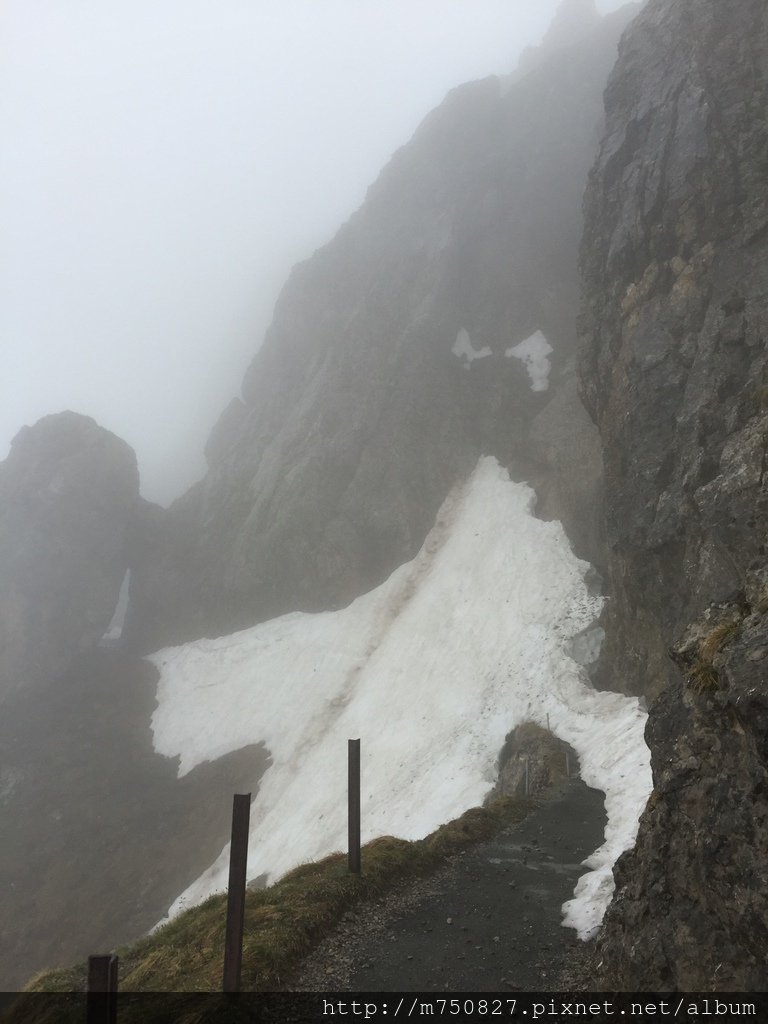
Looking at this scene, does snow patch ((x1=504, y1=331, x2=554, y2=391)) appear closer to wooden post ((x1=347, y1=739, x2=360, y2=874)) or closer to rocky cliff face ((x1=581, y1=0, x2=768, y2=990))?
rocky cliff face ((x1=581, y1=0, x2=768, y2=990))

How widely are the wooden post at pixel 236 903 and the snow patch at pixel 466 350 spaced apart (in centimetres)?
5398

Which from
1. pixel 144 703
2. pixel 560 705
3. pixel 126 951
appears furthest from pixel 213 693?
pixel 126 951

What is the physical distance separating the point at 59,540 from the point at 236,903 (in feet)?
213

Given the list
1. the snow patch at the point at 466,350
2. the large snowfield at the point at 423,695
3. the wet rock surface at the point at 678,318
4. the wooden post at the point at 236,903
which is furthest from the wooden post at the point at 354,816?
the snow patch at the point at 466,350

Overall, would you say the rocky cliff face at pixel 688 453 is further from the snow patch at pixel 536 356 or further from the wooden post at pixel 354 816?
the snow patch at pixel 536 356

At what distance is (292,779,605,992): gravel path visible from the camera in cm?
927

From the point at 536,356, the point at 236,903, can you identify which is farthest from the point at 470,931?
the point at 536,356

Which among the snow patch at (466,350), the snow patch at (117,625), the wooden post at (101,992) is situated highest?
the snow patch at (466,350)

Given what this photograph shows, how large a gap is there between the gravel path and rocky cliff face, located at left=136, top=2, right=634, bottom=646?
27.4 meters

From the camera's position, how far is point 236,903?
818 centimetres

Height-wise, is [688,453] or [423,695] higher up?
[688,453]

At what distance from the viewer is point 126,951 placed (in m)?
12.7

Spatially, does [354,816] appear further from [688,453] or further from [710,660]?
[688,453]

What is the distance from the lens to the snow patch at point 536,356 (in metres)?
53.9
